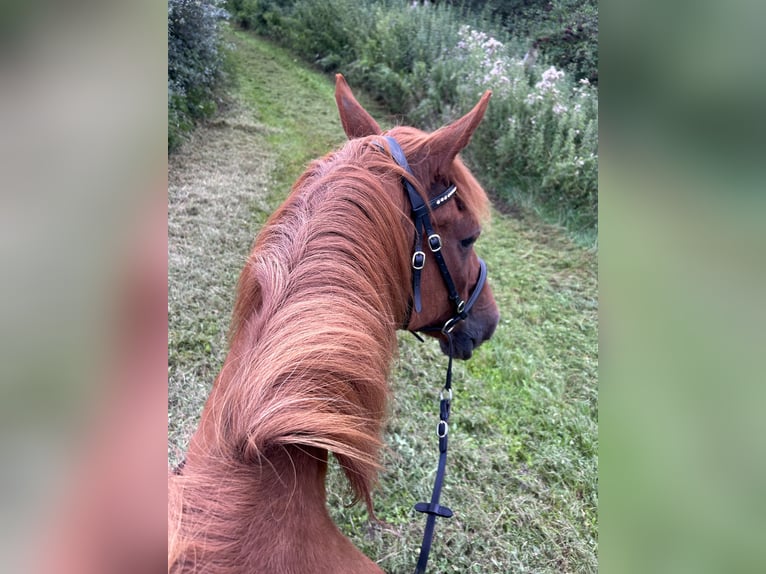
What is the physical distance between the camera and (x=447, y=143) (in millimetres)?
1354

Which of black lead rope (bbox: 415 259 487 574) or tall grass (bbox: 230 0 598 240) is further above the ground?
tall grass (bbox: 230 0 598 240)

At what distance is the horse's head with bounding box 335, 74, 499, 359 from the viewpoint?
4.35 ft

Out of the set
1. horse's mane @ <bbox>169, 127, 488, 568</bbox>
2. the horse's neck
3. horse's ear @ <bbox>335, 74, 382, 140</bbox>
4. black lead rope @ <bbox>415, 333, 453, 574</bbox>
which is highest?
horse's ear @ <bbox>335, 74, 382, 140</bbox>

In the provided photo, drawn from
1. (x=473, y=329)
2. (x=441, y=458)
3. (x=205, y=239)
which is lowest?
(x=205, y=239)

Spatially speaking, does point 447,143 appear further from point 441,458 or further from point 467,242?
point 441,458

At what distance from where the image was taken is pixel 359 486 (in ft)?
3.24

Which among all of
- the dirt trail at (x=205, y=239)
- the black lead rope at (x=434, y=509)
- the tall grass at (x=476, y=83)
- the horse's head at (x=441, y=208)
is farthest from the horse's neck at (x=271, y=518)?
the tall grass at (x=476, y=83)

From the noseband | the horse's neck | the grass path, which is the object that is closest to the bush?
the grass path

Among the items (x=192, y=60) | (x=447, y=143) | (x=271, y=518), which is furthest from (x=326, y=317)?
(x=192, y=60)

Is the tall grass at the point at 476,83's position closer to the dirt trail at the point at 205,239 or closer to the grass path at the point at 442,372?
the grass path at the point at 442,372

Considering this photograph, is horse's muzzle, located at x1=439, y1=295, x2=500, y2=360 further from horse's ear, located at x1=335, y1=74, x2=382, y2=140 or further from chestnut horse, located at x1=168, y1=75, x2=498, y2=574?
horse's ear, located at x1=335, y1=74, x2=382, y2=140

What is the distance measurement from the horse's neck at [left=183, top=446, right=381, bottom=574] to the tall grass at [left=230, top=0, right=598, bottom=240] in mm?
1650

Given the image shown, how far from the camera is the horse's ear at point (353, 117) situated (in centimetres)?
151

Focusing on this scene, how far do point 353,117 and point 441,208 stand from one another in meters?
0.45
